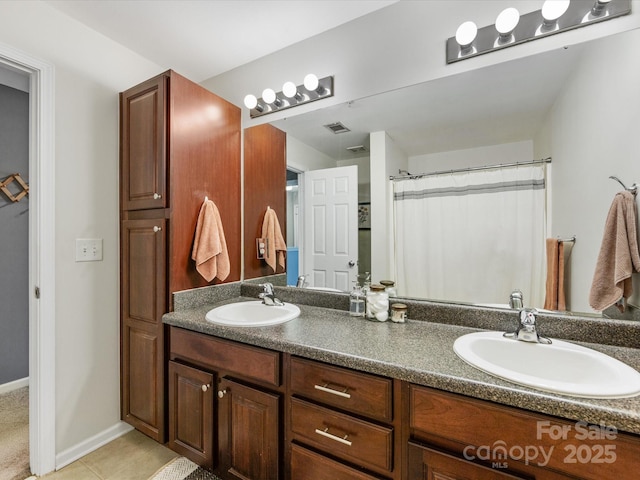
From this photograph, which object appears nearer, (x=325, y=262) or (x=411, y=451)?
(x=411, y=451)

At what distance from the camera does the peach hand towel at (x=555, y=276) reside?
123cm

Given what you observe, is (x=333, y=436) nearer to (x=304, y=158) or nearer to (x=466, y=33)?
(x=304, y=158)

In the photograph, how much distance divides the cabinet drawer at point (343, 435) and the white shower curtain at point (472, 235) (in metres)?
0.70

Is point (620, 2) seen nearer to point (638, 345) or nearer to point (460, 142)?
point (460, 142)

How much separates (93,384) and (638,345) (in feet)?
8.52

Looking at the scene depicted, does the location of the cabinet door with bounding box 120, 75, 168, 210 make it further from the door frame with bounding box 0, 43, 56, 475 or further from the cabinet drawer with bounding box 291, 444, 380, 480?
the cabinet drawer with bounding box 291, 444, 380, 480

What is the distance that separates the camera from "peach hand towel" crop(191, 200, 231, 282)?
5.52 ft

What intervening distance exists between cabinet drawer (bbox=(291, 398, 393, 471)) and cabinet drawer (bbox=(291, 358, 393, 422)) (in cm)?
4

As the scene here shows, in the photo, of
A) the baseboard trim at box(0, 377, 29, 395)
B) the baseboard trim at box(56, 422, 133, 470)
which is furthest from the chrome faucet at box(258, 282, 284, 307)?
the baseboard trim at box(0, 377, 29, 395)

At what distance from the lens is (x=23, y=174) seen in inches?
93.7

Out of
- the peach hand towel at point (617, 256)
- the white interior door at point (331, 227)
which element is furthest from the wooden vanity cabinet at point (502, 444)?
the white interior door at point (331, 227)

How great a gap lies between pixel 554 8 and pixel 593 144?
56cm

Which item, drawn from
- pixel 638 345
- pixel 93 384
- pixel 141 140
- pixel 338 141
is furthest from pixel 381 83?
pixel 93 384

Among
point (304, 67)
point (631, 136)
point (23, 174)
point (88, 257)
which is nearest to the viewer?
point (631, 136)
